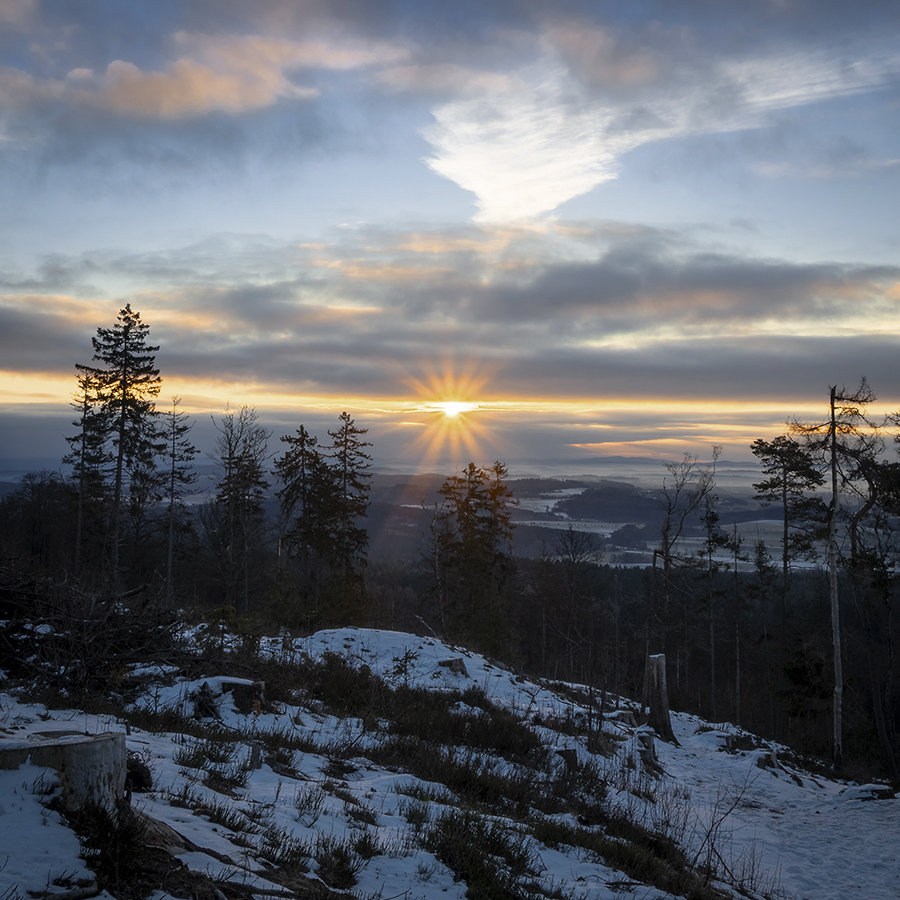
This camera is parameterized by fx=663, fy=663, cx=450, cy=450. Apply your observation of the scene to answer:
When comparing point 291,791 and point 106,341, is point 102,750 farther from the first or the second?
point 106,341

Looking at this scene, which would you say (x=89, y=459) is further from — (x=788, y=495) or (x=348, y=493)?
(x=788, y=495)

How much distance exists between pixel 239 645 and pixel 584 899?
26.1 feet

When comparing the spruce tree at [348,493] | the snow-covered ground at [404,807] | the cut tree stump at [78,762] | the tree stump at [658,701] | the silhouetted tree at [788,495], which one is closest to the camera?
the cut tree stump at [78,762]

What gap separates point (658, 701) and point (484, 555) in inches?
805

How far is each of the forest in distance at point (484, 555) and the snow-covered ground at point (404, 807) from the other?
214cm

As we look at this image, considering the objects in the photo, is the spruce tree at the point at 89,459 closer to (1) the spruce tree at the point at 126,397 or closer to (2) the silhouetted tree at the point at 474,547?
(1) the spruce tree at the point at 126,397

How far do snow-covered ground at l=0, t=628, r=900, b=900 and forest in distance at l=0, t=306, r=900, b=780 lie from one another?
2141 millimetres

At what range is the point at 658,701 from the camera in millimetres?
18703

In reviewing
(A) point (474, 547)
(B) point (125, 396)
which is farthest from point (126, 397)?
(A) point (474, 547)

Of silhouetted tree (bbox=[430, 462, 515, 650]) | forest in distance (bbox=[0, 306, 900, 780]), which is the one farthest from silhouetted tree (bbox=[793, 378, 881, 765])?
silhouetted tree (bbox=[430, 462, 515, 650])

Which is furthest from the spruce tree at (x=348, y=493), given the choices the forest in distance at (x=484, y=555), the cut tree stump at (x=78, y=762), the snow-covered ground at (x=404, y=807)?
the cut tree stump at (x=78, y=762)

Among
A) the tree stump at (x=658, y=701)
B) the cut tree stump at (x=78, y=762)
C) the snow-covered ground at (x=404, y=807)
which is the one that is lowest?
the tree stump at (x=658, y=701)

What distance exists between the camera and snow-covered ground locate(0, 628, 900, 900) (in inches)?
129

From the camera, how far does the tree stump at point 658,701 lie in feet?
61.1
